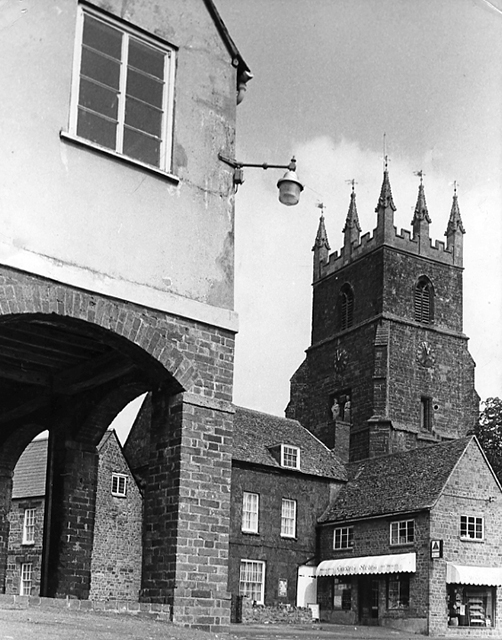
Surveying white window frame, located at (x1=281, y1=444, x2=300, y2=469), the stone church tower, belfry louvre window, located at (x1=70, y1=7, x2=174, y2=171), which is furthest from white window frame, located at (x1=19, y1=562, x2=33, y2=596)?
belfry louvre window, located at (x1=70, y1=7, x2=174, y2=171)

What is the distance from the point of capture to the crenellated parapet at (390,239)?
2415 inches

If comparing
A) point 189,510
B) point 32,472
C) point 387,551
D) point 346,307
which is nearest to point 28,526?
point 32,472

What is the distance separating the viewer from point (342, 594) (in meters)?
42.2

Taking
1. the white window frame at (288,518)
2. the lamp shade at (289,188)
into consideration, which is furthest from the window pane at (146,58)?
the white window frame at (288,518)

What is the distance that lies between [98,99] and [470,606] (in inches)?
1269

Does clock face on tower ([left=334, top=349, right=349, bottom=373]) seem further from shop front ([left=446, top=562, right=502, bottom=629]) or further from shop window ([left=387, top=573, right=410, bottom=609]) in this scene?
shop front ([left=446, top=562, right=502, bottom=629])

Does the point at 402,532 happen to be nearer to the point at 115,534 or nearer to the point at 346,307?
the point at 115,534

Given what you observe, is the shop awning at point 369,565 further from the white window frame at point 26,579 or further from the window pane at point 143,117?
the window pane at point 143,117

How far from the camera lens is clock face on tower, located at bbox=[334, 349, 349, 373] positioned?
60.7 meters

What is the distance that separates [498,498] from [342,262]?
87.8ft

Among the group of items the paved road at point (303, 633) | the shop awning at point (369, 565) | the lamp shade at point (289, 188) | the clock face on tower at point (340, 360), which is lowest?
the paved road at point (303, 633)

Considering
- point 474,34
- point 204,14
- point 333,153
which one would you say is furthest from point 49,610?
point 333,153

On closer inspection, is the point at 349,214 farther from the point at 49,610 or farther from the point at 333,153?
the point at 49,610

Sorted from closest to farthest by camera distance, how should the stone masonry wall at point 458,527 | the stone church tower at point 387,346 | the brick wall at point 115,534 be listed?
the stone masonry wall at point 458,527 → the brick wall at point 115,534 → the stone church tower at point 387,346
